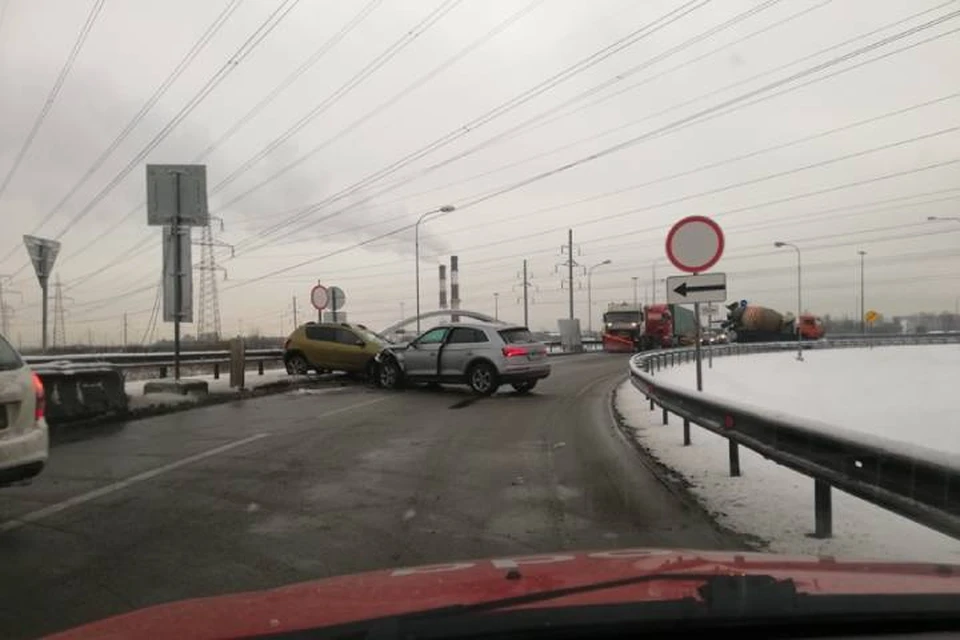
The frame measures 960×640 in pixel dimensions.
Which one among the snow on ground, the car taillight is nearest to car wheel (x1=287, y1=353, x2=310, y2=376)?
the snow on ground

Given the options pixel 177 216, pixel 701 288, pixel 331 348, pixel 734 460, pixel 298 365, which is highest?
pixel 177 216

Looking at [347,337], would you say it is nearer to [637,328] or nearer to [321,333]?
[321,333]

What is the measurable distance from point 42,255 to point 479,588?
16.9 m

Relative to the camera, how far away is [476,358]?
1789 centimetres

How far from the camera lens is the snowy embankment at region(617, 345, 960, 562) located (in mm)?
5238

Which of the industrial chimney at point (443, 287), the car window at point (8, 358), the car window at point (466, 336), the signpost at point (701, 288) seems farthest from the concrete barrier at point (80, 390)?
the industrial chimney at point (443, 287)

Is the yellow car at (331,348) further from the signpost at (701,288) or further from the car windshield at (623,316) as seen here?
the car windshield at (623,316)

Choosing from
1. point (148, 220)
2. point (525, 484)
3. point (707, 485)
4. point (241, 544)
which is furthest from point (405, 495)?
point (148, 220)

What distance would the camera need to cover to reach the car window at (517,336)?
58.4ft

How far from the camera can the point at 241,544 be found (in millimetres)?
5352

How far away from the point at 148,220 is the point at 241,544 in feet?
41.8

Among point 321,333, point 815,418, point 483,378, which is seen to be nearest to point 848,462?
point 815,418

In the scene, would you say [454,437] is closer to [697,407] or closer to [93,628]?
[697,407]

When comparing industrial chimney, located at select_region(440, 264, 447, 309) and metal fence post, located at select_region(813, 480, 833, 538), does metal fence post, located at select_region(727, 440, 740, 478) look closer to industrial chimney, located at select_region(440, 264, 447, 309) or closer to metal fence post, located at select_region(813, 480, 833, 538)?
metal fence post, located at select_region(813, 480, 833, 538)
